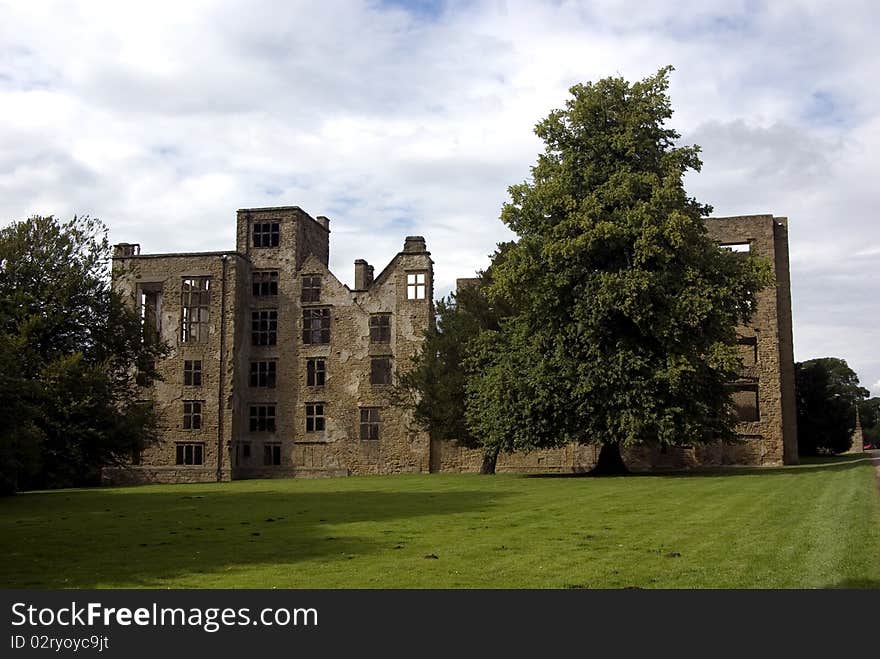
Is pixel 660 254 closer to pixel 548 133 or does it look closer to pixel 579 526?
pixel 548 133

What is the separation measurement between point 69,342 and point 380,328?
22407 millimetres

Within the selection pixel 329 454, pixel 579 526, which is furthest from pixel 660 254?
pixel 329 454

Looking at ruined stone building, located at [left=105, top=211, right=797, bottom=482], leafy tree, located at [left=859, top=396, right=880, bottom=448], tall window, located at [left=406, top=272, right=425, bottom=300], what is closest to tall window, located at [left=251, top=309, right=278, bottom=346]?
ruined stone building, located at [left=105, top=211, right=797, bottom=482]

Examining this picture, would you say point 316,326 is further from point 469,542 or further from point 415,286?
point 469,542

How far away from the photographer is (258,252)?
56.8 m

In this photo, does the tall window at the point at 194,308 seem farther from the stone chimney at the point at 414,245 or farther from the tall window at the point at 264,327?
the stone chimney at the point at 414,245

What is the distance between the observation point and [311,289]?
5597 cm

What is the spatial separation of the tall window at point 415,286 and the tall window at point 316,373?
695 centimetres

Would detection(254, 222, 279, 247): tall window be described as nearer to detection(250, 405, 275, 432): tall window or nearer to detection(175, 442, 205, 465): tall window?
detection(250, 405, 275, 432): tall window

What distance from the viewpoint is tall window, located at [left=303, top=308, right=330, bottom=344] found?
55.5m

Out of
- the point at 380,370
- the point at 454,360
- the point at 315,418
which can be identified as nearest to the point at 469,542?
the point at 454,360

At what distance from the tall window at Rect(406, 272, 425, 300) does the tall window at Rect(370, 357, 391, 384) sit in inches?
166

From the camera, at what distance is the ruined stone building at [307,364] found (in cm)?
5250
